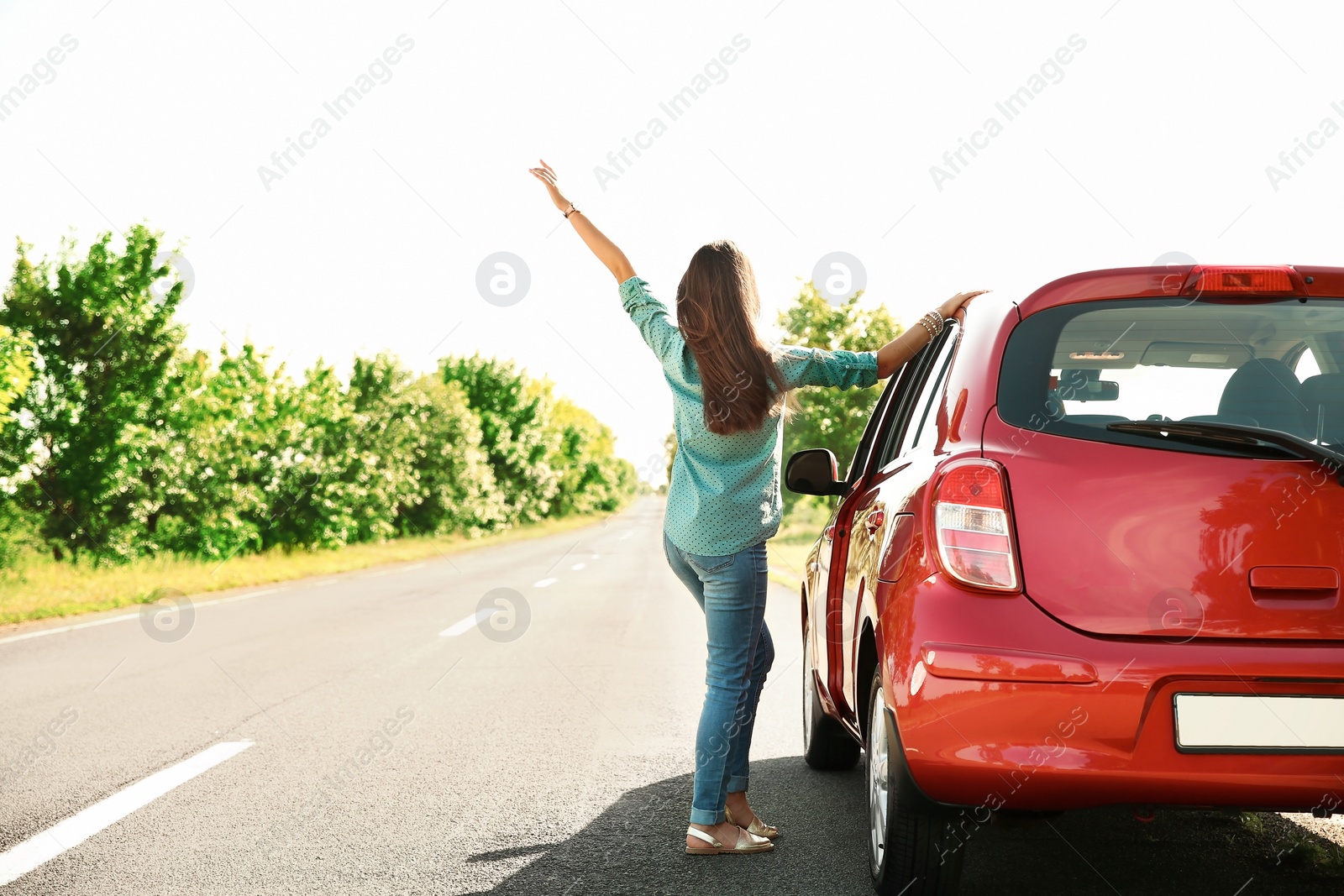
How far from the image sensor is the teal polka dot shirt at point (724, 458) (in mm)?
3619

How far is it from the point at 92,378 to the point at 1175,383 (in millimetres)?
28162

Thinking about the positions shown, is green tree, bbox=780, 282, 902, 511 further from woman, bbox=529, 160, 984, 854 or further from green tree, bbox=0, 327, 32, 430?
woman, bbox=529, 160, 984, 854

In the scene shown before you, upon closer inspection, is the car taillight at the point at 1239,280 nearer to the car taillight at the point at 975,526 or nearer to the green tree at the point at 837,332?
the car taillight at the point at 975,526

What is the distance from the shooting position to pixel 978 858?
364cm

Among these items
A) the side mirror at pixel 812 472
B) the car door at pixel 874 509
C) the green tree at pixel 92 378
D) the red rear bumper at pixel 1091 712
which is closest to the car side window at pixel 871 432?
the car door at pixel 874 509

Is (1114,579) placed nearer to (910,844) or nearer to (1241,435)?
(1241,435)

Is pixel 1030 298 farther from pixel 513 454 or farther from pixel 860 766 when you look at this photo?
pixel 513 454

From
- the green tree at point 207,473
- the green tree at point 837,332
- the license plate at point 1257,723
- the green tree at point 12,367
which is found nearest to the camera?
the license plate at point 1257,723

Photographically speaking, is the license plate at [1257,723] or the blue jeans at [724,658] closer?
the license plate at [1257,723]

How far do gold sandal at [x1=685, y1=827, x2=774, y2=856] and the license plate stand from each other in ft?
5.55

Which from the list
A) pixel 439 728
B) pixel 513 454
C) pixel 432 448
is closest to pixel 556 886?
pixel 439 728

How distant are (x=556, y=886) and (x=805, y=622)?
211 cm

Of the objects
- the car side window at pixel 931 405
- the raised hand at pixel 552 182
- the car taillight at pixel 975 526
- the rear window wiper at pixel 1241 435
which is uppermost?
the raised hand at pixel 552 182

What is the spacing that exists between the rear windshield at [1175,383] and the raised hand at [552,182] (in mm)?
1916
